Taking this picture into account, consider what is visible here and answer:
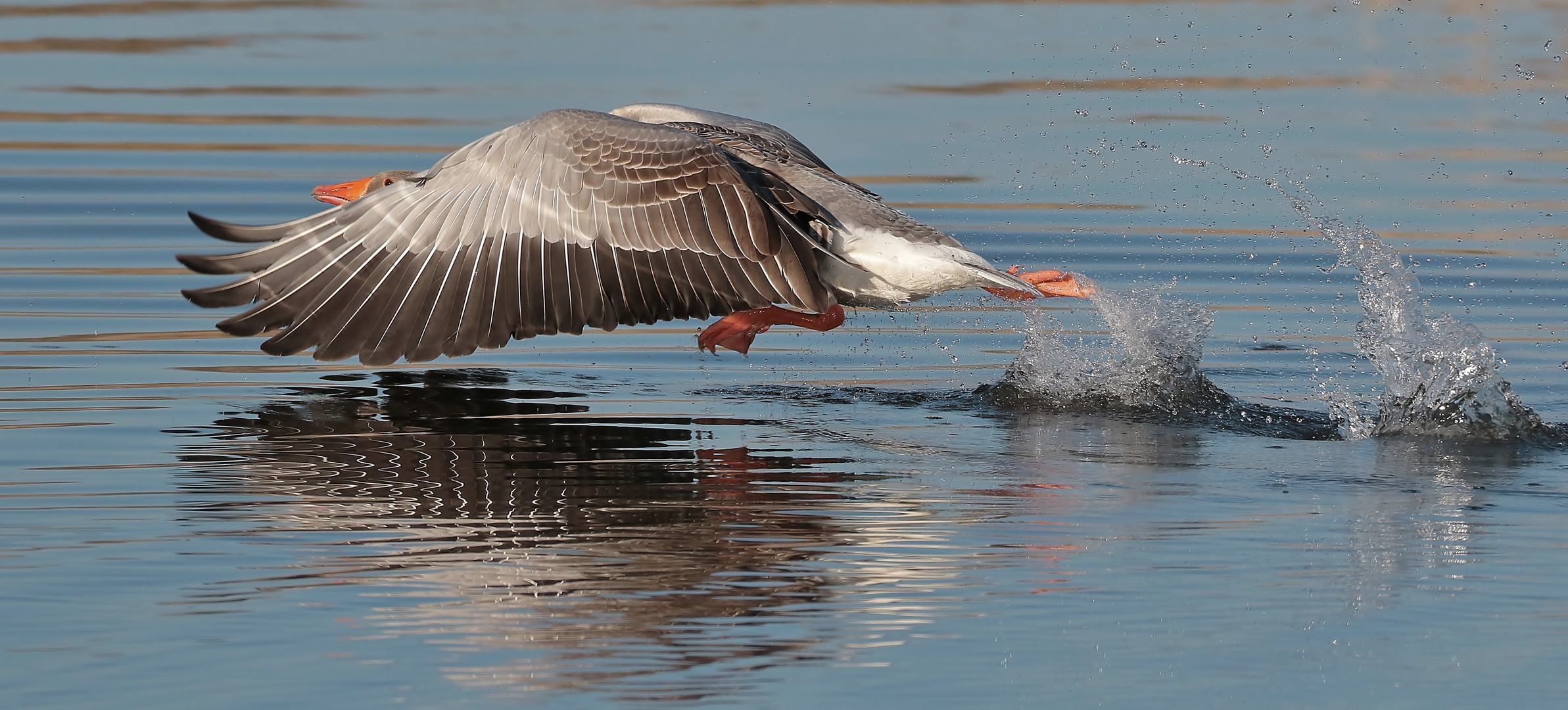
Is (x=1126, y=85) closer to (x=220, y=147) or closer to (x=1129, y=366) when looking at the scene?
(x=220, y=147)

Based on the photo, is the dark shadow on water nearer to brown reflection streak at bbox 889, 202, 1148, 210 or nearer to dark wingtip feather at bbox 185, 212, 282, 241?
dark wingtip feather at bbox 185, 212, 282, 241

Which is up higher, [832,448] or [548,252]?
[548,252]

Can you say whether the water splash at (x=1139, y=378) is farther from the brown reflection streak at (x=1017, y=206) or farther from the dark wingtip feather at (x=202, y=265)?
the brown reflection streak at (x=1017, y=206)

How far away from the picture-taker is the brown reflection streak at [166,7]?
19.3m

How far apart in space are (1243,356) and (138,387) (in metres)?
5.24

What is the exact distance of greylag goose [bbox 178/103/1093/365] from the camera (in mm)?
7719

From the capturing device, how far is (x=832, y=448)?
7660 mm

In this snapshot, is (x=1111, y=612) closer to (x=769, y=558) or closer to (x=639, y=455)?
(x=769, y=558)

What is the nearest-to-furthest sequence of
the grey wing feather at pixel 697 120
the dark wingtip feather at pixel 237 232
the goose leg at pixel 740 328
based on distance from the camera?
the dark wingtip feather at pixel 237 232 → the goose leg at pixel 740 328 → the grey wing feather at pixel 697 120

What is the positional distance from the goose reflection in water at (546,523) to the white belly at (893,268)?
0.91 meters

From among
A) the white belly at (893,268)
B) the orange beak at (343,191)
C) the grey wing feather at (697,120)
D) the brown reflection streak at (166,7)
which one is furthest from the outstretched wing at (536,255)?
the brown reflection streak at (166,7)

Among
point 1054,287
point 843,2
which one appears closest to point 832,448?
point 1054,287

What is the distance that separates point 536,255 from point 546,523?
1.73 meters

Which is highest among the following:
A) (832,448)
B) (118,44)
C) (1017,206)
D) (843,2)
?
(843,2)
